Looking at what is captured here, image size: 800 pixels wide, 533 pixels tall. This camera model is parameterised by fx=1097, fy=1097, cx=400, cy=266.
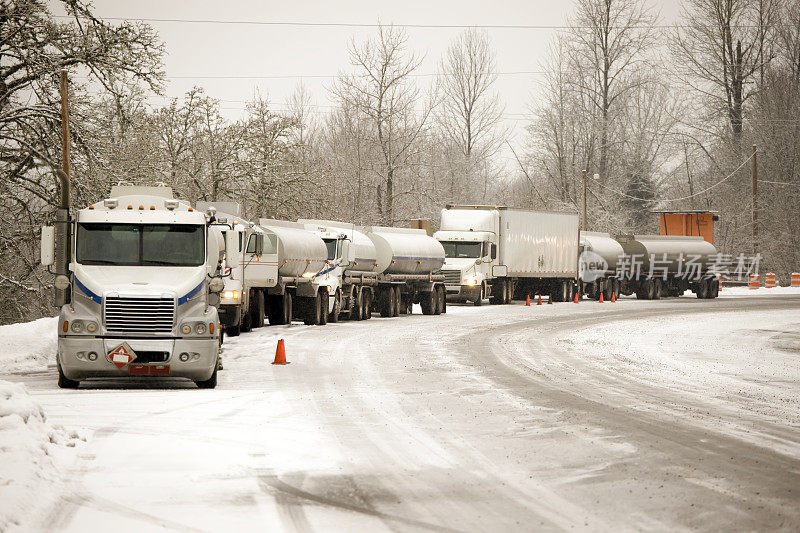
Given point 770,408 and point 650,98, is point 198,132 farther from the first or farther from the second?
point 650,98

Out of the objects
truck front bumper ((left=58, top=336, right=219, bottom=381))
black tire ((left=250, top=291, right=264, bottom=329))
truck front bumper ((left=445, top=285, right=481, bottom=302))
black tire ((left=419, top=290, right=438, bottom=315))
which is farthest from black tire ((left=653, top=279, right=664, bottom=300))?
truck front bumper ((left=58, top=336, right=219, bottom=381))

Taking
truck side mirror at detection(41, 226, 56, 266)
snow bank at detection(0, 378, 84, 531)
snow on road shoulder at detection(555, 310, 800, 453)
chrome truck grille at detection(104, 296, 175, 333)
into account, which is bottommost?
snow on road shoulder at detection(555, 310, 800, 453)

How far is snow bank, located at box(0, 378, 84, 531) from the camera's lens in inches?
311

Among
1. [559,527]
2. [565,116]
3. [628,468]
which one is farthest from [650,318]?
[565,116]

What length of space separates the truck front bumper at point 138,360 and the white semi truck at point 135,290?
14mm

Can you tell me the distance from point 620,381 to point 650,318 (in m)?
21.2

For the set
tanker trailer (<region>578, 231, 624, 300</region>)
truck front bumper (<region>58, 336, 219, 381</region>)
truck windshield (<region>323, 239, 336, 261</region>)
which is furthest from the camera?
tanker trailer (<region>578, 231, 624, 300</region>)

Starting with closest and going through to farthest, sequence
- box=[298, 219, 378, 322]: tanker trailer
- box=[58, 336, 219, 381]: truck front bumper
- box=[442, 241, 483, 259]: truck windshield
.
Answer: box=[58, 336, 219, 381]: truck front bumper < box=[298, 219, 378, 322]: tanker trailer < box=[442, 241, 483, 259]: truck windshield

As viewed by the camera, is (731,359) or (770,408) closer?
(770,408)

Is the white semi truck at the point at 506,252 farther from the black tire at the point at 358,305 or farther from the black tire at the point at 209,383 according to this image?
the black tire at the point at 209,383

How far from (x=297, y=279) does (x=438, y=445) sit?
856 inches

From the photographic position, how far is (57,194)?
29609 millimetres

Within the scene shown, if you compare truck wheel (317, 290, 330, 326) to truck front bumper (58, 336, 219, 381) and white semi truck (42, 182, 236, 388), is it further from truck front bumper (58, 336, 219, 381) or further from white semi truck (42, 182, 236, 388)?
truck front bumper (58, 336, 219, 381)

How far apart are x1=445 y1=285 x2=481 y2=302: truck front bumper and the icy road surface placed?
24138 millimetres
